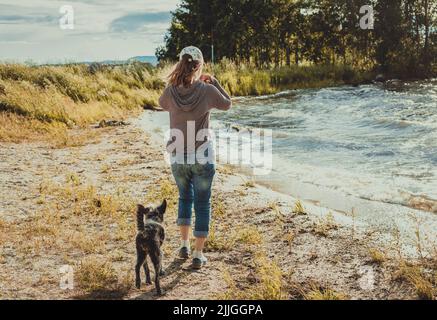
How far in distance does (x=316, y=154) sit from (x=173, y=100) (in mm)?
6570

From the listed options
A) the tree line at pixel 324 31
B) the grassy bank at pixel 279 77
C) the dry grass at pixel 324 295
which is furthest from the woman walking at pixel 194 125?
the tree line at pixel 324 31

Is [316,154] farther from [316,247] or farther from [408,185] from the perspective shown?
[316,247]

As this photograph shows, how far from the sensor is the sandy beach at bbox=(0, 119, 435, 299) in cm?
443

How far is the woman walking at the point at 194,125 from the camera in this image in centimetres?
455

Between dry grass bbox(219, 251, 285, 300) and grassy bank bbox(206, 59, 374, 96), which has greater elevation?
grassy bank bbox(206, 59, 374, 96)

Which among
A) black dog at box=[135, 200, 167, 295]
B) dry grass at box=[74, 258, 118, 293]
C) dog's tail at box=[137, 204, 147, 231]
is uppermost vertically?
dog's tail at box=[137, 204, 147, 231]

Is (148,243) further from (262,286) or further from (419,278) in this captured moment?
(419,278)

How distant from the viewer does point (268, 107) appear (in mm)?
20516

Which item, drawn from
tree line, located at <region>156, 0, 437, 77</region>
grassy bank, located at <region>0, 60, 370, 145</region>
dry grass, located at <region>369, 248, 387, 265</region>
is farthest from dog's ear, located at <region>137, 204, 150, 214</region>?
tree line, located at <region>156, 0, 437, 77</region>

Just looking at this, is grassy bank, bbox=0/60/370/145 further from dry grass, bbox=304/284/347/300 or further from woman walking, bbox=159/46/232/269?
dry grass, bbox=304/284/347/300

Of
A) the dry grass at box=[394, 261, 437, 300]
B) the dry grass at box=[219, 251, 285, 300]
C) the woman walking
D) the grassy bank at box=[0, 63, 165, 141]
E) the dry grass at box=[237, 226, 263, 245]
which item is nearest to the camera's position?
the dry grass at box=[394, 261, 437, 300]

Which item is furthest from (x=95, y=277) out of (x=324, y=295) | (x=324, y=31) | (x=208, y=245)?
(x=324, y=31)

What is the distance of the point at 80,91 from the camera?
18.0 m
